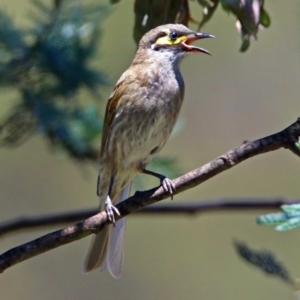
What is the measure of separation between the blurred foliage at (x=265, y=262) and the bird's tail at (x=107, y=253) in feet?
4.69

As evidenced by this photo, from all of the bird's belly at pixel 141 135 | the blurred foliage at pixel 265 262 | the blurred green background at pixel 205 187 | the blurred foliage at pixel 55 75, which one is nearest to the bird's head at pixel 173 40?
the bird's belly at pixel 141 135

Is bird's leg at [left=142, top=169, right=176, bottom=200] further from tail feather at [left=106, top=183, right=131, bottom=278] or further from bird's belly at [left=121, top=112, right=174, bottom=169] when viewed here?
tail feather at [left=106, top=183, right=131, bottom=278]

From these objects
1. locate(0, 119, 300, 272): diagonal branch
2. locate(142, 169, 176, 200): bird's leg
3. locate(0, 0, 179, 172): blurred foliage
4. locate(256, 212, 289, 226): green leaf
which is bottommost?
locate(256, 212, 289, 226): green leaf

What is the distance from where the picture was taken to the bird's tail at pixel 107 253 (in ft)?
12.1

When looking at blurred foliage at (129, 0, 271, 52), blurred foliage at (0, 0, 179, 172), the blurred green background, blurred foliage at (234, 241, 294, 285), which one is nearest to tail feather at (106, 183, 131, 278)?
blurred foliage at (0, 0, 179, 172)

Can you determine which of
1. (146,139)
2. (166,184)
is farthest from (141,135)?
(166,184)

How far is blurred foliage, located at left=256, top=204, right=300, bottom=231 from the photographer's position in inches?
78.8

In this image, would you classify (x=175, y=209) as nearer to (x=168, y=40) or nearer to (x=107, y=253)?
(x=107, y=253)

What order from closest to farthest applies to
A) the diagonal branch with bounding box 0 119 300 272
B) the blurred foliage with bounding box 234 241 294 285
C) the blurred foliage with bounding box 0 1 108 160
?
the blurred foliage with bounding box 234 241 294 285 → the diagonal branch with bounding box 0 119 300 272 → the blurred foliage with bounding box 0 1 108 160

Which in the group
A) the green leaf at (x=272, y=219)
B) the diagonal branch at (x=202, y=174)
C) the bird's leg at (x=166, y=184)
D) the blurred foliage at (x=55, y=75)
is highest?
the blurred foliage at (x=55, y=75)

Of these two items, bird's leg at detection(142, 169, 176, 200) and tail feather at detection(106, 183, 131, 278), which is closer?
bird's leg at detection(142, 169, 176, 200)

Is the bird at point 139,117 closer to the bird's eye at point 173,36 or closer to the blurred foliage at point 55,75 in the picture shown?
the bird's eye at point 173,36

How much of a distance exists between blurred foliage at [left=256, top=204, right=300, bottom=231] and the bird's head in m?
1.79

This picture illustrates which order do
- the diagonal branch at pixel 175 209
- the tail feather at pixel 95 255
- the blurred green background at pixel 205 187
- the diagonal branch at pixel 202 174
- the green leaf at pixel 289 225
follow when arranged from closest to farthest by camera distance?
1. the green leaf at pixel 289 225
2. the diagonal branch at pixel 202 174
3. the diagonal branch at pixel 175 209
4. the tail feather at pixel 95 255
5. the blurred green background at pixel 205 187
